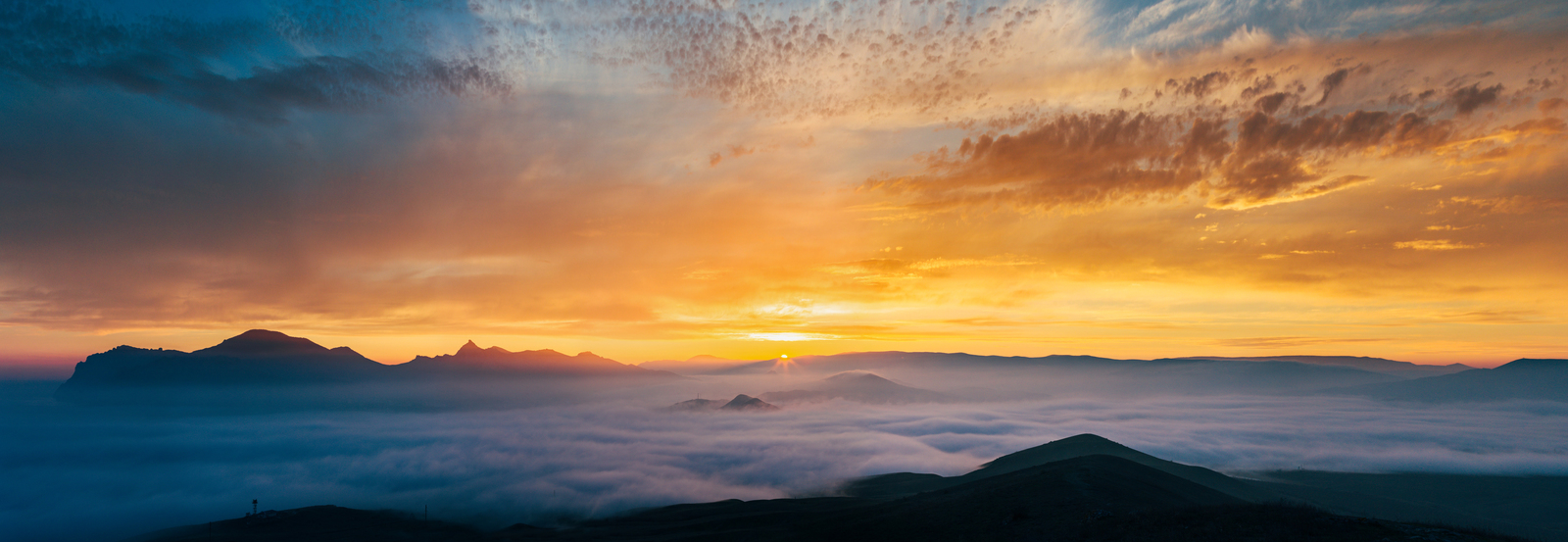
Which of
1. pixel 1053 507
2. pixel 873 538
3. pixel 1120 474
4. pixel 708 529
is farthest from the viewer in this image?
pixel 708 529

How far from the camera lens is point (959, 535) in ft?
233

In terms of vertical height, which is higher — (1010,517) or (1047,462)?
(1010,517)

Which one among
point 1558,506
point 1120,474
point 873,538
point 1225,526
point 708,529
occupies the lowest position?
point 1558,506

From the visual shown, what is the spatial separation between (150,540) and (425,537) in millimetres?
77492

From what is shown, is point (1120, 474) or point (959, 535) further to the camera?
point (1120, 474)

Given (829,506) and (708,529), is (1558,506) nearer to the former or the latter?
(829,506)

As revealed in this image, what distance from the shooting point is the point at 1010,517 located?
2739 inches

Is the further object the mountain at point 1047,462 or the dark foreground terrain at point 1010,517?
the mountain at point 1047,462

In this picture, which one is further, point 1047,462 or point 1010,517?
point 1047,462

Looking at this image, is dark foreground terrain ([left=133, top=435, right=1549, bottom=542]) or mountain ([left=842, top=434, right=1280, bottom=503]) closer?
dark foreground terrain ([left=133, top=435, right=1549, bottom=542])

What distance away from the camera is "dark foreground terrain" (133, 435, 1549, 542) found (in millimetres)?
47250

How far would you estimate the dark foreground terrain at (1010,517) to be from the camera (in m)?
47.2

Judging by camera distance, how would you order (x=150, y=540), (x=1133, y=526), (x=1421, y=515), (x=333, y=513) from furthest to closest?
(x=333, y=513) → (x=150, y=540) → (x=1421, y=515) → (x=1133, y=526)

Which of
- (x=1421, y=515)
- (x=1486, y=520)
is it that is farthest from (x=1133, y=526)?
(x=1486, y=520)
